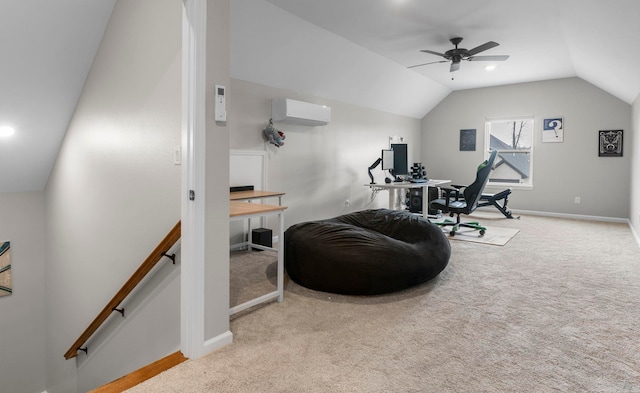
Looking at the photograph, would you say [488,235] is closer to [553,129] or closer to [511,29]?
[511,29]

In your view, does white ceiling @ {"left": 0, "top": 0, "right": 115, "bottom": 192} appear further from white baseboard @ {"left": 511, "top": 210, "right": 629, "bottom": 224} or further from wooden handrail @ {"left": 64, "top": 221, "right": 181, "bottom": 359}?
white baseboard @ {"left": 511, "top": 210, "right": 629, "bottom": 224}

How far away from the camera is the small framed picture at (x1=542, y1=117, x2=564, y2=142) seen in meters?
6.91

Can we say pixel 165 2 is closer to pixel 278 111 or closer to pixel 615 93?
pixel 278 111

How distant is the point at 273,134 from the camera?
473cm

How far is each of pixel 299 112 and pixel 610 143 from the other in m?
5.41

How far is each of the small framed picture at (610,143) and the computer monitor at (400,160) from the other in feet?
11.4

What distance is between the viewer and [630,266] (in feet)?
12.4

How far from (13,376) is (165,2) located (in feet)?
15.8

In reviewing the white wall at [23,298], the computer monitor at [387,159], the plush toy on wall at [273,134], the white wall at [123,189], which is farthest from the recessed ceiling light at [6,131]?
the computer monitor at [387,159]

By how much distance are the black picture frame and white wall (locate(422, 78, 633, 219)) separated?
0.09 metres

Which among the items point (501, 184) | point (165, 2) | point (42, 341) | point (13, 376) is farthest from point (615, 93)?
point (13, 376)

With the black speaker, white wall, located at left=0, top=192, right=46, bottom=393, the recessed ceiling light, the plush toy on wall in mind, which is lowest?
white wall, located at left=0, top=192, right=46, bottom=393

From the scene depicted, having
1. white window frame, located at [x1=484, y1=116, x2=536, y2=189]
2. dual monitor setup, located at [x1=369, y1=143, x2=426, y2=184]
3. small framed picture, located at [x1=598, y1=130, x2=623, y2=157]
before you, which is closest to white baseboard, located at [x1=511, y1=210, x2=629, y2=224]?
white window frame, located at [x1=484, y1=116, x2=536, y2=189]

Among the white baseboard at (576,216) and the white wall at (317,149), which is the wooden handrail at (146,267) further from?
the white baseboard at (576,216)
